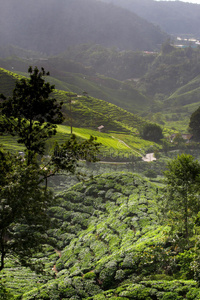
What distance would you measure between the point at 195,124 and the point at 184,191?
95.8 metres

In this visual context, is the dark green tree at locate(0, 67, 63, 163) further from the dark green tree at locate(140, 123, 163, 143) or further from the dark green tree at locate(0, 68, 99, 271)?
the dark green tree at locate(140, 123, 163, 143)

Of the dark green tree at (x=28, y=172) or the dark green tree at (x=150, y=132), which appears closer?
the dark green tree at (x=28, y=172)

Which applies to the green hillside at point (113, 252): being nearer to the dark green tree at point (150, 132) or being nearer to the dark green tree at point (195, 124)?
the dark green tree at point (150, 132)

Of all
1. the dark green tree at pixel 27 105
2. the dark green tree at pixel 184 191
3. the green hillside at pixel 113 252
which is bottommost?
the green hillside at pixel 113 252

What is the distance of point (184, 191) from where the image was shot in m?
22.1

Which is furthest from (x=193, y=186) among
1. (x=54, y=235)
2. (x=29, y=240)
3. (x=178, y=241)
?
(x=54, y=235)

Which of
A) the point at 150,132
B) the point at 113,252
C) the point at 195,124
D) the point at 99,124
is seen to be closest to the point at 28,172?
the point at 113,252

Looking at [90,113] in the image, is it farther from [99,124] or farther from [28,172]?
[28,172]

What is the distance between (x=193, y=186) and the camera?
2194 centimetres

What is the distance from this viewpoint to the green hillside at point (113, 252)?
17594 mm

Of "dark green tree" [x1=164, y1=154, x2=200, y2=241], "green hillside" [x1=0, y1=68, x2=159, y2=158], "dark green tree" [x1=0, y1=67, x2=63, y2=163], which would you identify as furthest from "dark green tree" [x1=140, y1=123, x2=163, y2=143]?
"dark green tree" [x1=0, y1=67, x2=63, y2=163]

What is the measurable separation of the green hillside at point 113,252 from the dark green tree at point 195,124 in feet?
253

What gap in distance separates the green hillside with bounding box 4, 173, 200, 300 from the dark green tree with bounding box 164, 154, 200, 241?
1.70 m

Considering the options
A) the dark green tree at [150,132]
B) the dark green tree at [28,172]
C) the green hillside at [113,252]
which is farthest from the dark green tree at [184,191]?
the dark green tree at [150,132]
